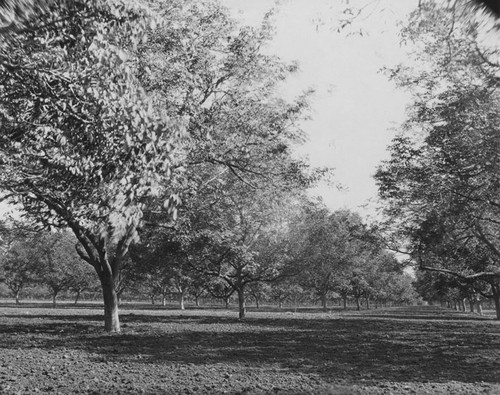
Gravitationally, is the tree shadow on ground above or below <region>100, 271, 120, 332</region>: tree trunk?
below

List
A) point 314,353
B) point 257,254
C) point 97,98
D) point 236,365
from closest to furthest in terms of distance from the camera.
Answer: point 97,98 → point 236,365 → point 314,353 → point 257,254

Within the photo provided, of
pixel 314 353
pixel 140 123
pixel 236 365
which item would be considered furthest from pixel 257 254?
pixel 140 123

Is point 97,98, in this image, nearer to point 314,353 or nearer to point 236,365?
point 236,365

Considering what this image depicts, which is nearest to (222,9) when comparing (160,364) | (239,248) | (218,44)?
(218,44)

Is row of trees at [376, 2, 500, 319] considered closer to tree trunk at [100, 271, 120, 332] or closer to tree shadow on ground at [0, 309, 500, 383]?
tree shadow on ground at [0, 309, 500, 383]

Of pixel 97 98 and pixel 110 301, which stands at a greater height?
pixel 97 98

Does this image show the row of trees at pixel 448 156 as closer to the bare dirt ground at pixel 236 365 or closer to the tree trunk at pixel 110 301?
the bare dirt ground at pixel 236 365

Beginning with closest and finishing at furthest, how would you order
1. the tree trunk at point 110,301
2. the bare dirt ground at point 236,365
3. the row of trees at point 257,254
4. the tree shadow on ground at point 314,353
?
the bare dirt ground at point 236,365 < the tree shadow on ground at point 314,353 < the tree trunk at point 110,301 < the row of trees at point 257,254

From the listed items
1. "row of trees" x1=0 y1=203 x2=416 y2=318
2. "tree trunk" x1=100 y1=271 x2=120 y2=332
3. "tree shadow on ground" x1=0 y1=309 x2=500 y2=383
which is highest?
"row of trees" x1=0 y1=203 x2=416 y2=318

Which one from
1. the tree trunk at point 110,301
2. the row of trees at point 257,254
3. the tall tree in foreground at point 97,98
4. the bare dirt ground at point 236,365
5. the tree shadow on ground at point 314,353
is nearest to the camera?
the tall tree in foreground at point 97,98

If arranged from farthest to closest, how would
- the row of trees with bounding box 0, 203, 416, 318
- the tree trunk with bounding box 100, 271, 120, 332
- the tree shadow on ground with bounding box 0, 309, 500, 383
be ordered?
the row of trees with bounding box 0, 203, 416, 318
the tree trunk with bounding box 100, 271, 120, 332
the tree shadow on ground with bounding box 0, 309, 500, 383

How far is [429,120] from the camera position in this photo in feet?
70.9

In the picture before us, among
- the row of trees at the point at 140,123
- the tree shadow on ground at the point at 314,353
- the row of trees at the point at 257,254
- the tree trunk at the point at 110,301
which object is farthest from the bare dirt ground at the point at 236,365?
the row of trees at the point at 257,254

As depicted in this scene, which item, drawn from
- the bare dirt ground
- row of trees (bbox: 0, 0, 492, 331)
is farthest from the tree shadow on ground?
row of trees (bbox: 0, 0, 492, 331)
